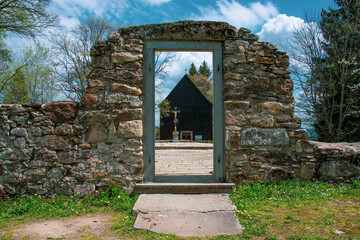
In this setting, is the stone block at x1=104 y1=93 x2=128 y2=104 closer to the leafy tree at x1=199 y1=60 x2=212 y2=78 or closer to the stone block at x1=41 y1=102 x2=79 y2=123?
the stone block at x1=41 y1=102 x2=79 y2=123

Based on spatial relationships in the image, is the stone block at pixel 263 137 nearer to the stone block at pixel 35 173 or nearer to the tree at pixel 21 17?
the stone block at pixel 35 173

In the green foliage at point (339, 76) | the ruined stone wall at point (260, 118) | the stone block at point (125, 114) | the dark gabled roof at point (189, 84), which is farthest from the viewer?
the dark gabled roof at point (189, 84)

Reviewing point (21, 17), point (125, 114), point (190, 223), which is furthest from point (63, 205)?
point (21, 17)

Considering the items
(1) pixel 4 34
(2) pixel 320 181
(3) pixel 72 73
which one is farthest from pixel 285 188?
(3) pixel 72 73

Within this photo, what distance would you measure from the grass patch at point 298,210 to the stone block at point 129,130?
174 cm

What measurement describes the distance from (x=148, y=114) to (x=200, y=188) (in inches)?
56.3

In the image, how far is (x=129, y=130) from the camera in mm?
3707

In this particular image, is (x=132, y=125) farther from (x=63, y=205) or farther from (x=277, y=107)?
(x=277, y=107)

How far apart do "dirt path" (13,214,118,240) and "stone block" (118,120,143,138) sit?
118 cm

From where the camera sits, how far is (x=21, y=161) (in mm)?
3637

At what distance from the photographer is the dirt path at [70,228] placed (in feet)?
8.54

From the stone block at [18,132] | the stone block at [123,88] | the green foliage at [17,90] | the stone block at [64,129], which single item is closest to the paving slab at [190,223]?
the stone block at [64,129]

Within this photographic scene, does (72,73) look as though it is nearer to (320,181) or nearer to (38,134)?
(38,134)

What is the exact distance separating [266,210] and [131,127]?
7.45 ft
